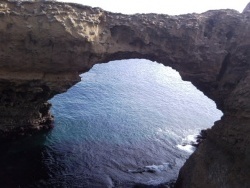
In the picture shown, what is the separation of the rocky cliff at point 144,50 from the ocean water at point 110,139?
5801 millimetres

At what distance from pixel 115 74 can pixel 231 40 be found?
39.5 metres

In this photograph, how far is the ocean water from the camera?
30.9 m

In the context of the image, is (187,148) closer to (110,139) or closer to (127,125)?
(127,125)

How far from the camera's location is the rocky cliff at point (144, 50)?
86.8ft

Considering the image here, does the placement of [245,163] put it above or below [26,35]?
below

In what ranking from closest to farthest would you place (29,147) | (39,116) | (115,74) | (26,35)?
(26,35) < (29,147) < (39,116) < (115,74)

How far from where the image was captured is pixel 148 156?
3634 centimetres

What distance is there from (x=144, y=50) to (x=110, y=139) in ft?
41.4

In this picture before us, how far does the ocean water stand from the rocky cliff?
19.0 ft

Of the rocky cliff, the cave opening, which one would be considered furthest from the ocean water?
the rocky cliff

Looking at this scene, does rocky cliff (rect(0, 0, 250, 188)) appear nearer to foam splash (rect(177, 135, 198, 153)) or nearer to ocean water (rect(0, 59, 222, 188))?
ocean water (rect(0, 59, 222, 188))

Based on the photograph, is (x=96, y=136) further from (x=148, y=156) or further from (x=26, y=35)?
(x=26, y=35)

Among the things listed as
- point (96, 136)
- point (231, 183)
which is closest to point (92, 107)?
point (96, 136)

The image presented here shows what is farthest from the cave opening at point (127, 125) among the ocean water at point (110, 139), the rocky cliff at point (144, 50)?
the rocky cliff at point (144, 50)
